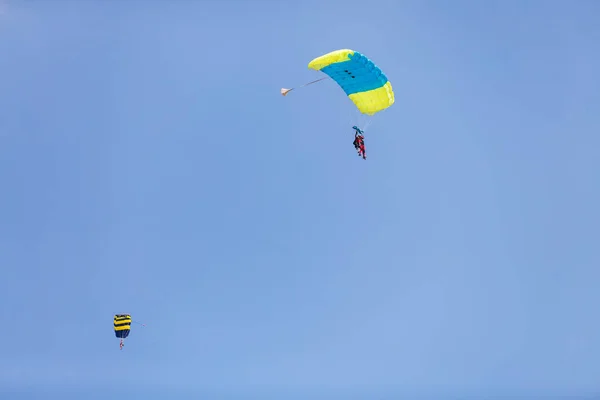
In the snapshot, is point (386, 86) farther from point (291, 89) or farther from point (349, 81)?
point (291, 89)

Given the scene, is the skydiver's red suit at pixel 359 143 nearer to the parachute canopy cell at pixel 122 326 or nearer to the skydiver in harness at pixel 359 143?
the skydiver in harness at pixel 359 143

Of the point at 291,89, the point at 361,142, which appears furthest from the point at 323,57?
the point at 361,142

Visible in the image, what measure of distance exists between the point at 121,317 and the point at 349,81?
4225 centimetres

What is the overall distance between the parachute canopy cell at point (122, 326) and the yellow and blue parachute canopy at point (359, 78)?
39978mm

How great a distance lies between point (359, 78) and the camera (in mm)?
53500

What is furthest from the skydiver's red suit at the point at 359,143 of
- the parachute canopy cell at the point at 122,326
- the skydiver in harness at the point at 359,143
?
the parachute canopy cell at the point at 122,326

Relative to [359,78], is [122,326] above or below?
below

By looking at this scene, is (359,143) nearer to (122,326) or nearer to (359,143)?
(359,143)

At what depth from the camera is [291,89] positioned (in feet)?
174

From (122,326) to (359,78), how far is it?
42.9 meters

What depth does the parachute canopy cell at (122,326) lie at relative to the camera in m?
79.2

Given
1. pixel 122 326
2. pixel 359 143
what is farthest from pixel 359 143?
pixel 122 326

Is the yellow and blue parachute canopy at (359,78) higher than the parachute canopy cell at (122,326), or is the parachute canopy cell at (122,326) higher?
the yellow and blue parachute canopy at (359,78)

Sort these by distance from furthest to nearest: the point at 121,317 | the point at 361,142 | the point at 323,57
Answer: the point at 121,317 < the point at 361,142 < the point at 323,57
